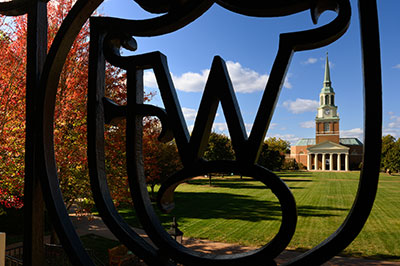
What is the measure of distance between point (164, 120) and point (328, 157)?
284 feet

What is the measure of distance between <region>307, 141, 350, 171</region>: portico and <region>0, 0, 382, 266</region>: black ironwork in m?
81.3

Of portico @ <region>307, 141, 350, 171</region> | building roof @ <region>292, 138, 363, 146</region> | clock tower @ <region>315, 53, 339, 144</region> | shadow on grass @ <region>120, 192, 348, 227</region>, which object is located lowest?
shadow on grass @ <region>120, 192, 348, 227</region>

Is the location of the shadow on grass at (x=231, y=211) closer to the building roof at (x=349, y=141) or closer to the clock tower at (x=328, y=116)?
the clock tower at (x=328, y=116)

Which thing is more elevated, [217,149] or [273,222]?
[217,149]

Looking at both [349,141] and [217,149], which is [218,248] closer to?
[217,149]

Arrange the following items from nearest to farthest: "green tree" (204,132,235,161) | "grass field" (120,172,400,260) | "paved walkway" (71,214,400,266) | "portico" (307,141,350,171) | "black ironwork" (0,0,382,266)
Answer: "black ironwork" (0,0,382,266)
"paved walkway" (71,214,400,266)
"grass field" (120,172,400,260)
"green tree" (204,132,235,161)
"portico" (307,141,350,171)

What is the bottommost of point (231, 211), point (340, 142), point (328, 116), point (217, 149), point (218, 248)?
point (231, 211)

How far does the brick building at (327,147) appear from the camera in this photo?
7619cm

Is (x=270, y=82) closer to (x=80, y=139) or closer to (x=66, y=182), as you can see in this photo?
(x=80, y=139)

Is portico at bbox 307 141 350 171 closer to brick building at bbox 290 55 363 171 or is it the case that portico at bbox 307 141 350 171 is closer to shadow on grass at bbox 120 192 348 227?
brick building at bbox 290 55 363 171

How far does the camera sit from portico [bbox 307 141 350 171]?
7525cm

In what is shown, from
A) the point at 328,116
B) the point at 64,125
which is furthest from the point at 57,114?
the point at 328,116

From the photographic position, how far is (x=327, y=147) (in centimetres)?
7650

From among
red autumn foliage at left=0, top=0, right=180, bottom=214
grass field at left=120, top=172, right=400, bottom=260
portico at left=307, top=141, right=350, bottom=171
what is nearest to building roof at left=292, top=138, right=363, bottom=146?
portico at left=307, top=141, right=350, bottom=171
